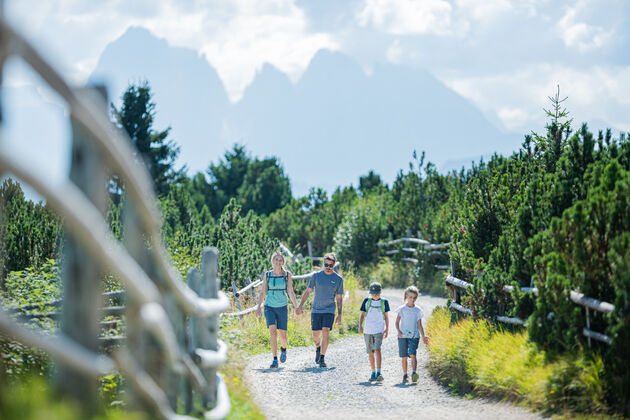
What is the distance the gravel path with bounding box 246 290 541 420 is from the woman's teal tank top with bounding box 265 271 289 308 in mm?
990

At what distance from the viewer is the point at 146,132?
38375 millimetres

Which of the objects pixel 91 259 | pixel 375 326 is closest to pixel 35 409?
pixel 91 259

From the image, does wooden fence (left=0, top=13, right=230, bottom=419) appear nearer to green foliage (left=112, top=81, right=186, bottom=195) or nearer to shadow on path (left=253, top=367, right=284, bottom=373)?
shadow on path (left=253, top=367, right=284, bottom=373)

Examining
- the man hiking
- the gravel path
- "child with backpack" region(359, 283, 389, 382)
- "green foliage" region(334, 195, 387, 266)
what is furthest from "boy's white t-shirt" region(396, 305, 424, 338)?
"green foliage" region(334, 195, 387, 266)

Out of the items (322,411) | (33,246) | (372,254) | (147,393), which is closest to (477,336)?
(322,411)

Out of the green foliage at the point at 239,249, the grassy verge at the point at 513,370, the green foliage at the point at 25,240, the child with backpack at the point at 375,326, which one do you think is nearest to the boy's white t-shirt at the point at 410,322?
the child with backpack at the point at 375,326

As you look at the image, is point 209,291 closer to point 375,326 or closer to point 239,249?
point 375,326

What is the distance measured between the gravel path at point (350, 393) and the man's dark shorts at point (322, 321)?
0.61 metres

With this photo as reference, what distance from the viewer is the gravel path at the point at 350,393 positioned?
6512 mm

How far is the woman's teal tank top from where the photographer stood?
9367 mm

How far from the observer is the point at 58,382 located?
301cm

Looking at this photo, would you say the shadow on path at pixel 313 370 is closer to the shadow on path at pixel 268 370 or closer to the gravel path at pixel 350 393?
the gravel path at pixel 350 393

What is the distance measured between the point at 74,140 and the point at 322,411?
4.67m

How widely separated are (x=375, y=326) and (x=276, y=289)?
1648mm
